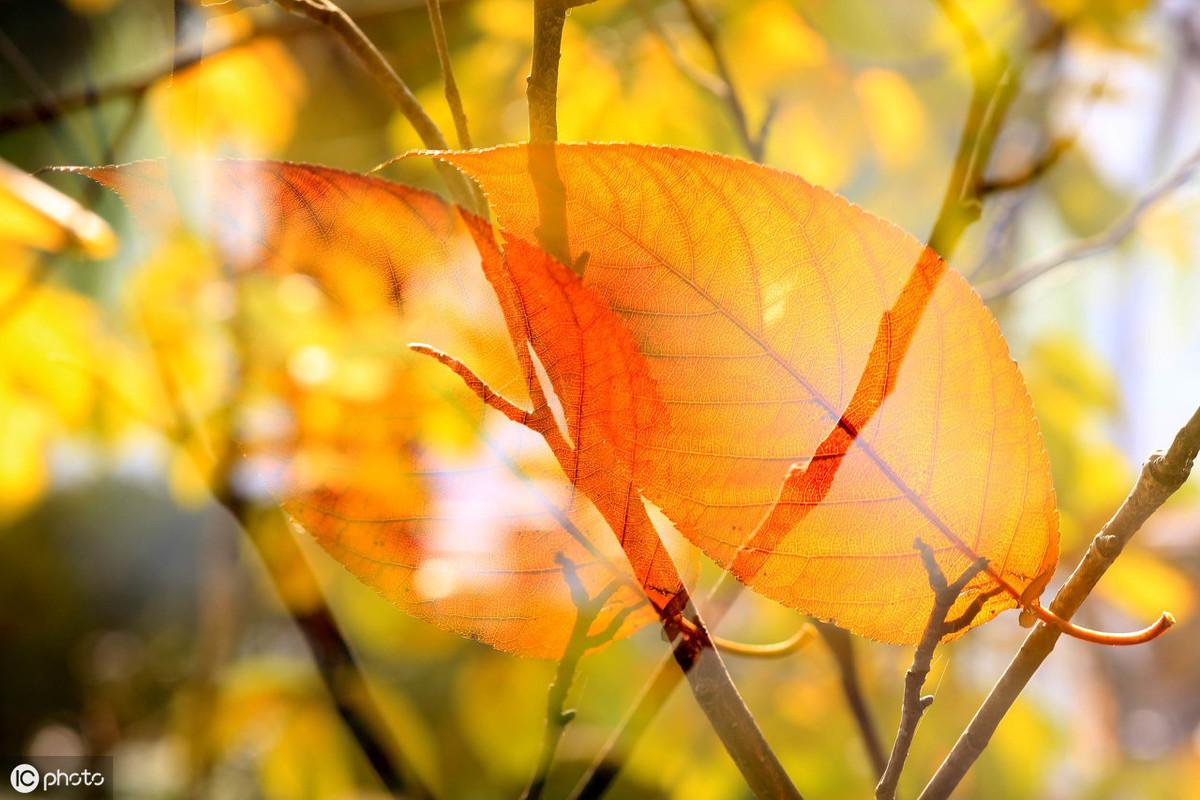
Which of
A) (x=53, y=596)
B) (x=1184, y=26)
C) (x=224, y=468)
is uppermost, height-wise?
(x=1184, y=26)

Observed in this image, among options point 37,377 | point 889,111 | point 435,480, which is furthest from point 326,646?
point 889,111

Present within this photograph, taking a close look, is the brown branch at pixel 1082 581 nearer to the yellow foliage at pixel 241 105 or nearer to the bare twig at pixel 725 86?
the bare twig at pixel 725 86

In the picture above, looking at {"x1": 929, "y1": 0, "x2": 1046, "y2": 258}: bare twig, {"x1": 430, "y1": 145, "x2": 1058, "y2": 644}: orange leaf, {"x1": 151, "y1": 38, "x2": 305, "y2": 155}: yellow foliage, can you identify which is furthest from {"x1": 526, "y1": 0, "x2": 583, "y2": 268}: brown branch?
{"x1": 151, "y1": 38, "x2": 305, "y2": 155}: yellow foliage

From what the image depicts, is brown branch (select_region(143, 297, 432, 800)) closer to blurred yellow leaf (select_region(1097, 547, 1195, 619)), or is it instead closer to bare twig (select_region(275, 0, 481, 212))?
bare twig (select_region(275, 0, 481, 212))

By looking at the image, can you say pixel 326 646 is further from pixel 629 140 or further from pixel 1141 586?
pixel 1141 586

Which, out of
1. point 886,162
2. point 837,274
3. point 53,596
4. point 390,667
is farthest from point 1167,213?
point 53,596

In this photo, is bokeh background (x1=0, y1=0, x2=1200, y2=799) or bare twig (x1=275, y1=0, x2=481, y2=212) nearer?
bare twig (x1=275, y1=0, x2=481, y2=212)

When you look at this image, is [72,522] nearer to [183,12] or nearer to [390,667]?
[390,667]
